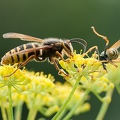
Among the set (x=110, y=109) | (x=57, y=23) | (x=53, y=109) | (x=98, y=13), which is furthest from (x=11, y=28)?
Answer: (x=53, y=109)

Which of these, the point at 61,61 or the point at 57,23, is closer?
the point at 61,61

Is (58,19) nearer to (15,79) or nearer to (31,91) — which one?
(31,91)

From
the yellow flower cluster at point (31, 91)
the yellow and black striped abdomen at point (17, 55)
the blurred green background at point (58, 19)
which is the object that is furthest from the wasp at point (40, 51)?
the blurred green background at point (58, 19)

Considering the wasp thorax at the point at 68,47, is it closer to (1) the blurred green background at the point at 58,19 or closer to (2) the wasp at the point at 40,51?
(2) the wasp at the point at 40,51

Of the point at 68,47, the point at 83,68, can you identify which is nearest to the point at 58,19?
the point at 68,47

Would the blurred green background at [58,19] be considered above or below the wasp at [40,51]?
above

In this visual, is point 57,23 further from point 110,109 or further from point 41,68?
point 110,109
